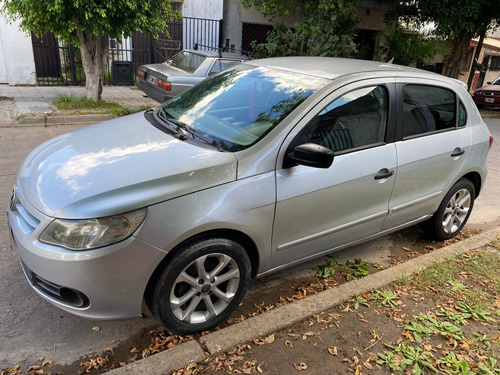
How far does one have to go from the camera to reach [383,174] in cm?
332

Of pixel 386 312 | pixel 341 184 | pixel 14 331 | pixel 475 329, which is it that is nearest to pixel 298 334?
pixel 386 312

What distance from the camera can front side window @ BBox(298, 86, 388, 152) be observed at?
3.00 meters

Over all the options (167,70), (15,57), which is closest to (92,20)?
(167,70)

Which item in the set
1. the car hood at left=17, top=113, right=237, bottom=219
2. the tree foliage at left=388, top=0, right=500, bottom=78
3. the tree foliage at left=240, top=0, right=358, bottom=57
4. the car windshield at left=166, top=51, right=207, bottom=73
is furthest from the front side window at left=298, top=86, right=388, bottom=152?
the tree foliage at left=388, top=0, right=500, bottom=78

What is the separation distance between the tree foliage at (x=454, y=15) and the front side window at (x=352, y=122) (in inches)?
435

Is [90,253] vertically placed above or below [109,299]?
above

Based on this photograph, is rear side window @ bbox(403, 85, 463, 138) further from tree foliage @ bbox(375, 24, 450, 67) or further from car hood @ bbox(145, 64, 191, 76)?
tree foliage @ bbox(375, 24, 450, 67)

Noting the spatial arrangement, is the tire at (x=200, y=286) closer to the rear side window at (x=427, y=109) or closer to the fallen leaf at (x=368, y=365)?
the fallen leaf at (x=368, y=365)

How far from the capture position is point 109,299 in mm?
2338

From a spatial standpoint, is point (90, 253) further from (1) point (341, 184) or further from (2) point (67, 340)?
(1) point (341, 184)

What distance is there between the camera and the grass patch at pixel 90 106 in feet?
29.9

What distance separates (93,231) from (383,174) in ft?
7.39

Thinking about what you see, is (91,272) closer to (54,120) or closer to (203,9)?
(54,120)

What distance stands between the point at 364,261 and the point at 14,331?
9.65ft
